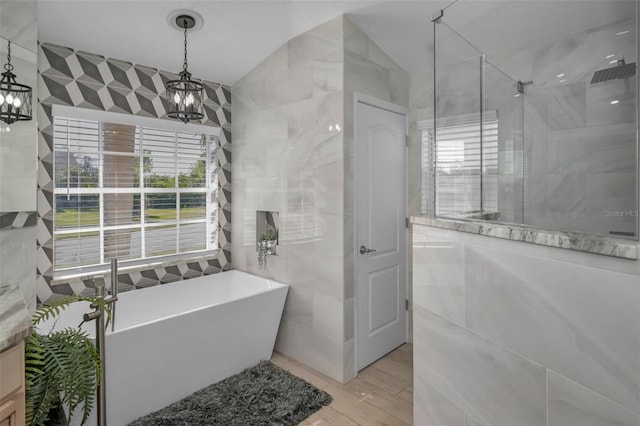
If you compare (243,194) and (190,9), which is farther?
(243,194)

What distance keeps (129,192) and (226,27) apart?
5.48 ft

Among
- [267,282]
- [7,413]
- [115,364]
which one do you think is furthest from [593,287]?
[267,282]

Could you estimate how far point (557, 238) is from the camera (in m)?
1.08

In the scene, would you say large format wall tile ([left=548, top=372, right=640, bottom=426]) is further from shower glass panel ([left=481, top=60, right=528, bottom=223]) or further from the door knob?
the door knob

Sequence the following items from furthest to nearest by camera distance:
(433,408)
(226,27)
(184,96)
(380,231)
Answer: (380,231) → (226,27) → (184,96) → (433,408)

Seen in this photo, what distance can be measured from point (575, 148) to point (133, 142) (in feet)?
10.8

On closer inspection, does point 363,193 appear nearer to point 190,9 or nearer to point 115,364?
point 190,9

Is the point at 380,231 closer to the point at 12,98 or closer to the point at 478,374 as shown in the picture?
the point at 478,374

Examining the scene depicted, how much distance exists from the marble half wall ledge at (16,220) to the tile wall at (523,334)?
6.67 ft

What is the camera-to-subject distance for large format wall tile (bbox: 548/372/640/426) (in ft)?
3.09

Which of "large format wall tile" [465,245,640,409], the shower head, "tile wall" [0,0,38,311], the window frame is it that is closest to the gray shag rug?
"tile wall" [0,0,38,311]

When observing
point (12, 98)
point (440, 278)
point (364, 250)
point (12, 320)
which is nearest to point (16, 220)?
point (12, 98)

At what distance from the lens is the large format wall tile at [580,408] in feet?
3.09

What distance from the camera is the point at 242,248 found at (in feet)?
12.2
